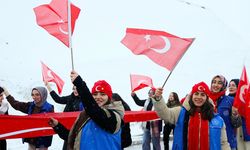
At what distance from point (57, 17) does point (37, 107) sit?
140 cm

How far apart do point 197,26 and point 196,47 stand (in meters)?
11.3

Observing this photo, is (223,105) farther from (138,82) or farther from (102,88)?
(138,82)

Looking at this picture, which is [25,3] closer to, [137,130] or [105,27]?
[105,27]

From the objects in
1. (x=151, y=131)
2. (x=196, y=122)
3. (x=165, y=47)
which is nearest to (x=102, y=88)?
(x=196, y=122)

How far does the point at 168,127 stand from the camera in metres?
8.46

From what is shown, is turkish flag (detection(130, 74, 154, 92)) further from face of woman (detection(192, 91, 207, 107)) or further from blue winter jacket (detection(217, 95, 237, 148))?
face of woman (detection(192, 91, 207, 107))

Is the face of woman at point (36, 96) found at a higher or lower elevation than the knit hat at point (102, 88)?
lower

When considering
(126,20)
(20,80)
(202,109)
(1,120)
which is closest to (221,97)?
(202,109)

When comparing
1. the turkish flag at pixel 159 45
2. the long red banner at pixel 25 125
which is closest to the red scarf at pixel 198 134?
the turkish flag at pixel 159 45

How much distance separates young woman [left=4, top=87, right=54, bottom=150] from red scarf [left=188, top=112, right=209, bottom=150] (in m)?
2.55

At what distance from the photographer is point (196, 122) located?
452 cm

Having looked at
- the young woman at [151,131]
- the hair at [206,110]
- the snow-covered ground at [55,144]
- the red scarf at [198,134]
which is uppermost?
the hair at [206,110]

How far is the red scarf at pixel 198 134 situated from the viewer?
14.8 ft

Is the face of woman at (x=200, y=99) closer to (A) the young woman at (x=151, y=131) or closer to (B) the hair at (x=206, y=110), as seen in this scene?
(B) the hair at (x=206, y=110)
